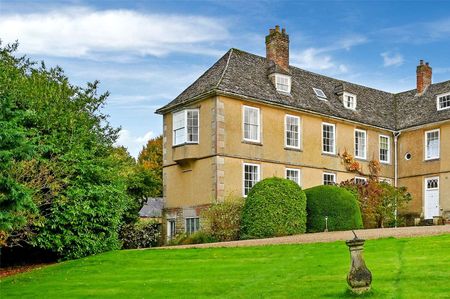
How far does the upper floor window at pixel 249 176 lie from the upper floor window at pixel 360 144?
7.68 meters

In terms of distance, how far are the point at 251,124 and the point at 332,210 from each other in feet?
19.7

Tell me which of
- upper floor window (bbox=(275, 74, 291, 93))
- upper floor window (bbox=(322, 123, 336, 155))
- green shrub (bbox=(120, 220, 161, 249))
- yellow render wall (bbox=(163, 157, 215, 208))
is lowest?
green shrub (bbox=(120, 220, 161, 249))

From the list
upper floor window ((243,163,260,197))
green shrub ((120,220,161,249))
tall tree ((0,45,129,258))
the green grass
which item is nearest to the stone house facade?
upper floor window ((243,163,260,197))

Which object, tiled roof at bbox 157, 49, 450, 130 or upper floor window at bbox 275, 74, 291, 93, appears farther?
upper floor window at bbox 275, 74, 291, 93

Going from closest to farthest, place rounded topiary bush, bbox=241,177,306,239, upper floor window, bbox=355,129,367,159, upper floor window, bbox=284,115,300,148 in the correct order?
rounded topiary bush, bbox=241,177,306,239, upper floor window, bbox=284,115,300,148, upper floor window, bbox=355,129,367,159

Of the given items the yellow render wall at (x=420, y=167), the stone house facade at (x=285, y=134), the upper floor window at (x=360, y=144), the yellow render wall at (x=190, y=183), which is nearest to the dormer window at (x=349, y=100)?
the stone house facade at (x=285, y=134)

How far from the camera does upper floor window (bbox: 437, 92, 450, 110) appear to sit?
114ft

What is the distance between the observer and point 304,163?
3155 centimetres

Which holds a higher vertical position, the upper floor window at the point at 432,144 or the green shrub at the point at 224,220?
the upper floor window at the point at 432,144

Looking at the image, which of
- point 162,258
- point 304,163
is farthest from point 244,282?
point 304,163

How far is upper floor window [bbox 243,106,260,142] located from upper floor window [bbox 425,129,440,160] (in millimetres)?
11248

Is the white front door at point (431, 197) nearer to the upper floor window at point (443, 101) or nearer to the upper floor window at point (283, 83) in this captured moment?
the upper floor window at point (443, 101)

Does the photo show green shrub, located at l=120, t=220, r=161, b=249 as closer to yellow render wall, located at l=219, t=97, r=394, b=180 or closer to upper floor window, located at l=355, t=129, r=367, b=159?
yellow render wall, located at l=219, t=97, r=394, b=180

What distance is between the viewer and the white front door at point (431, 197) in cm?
3409
